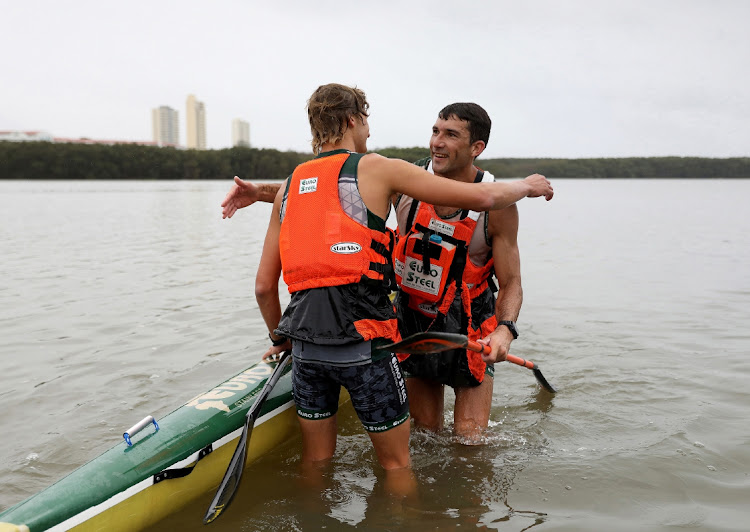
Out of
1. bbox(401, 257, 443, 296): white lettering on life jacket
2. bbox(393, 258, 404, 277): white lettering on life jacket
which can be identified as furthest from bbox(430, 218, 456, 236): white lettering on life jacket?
bbox(393, 258, 404, 277): white lettering on life jacket

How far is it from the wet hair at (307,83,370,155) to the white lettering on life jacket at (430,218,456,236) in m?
0.96

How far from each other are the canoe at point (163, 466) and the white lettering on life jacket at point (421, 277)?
1.15 metres

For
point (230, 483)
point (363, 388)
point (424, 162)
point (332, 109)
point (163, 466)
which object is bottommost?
point (230, 483)

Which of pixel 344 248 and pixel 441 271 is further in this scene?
pixel 441 271

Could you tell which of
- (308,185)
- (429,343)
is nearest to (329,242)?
(308,185)

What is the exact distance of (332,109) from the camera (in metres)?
3.34

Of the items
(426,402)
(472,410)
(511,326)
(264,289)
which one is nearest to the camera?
(264,289)

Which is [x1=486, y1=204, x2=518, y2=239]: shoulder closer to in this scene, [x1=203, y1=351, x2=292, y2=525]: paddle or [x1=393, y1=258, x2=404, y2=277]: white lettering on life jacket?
[x1=393, y1=258, x2=404, y2=277]: white lettering on life jacket

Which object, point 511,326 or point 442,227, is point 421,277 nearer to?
point 442,227

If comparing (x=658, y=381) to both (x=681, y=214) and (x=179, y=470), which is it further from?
(x=681, y=214)

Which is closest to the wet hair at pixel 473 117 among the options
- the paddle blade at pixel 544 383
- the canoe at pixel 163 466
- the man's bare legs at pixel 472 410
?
the man's bare legs at pixel 472 410

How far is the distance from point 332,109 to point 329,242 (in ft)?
2.34

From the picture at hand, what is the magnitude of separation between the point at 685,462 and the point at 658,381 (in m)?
2.01

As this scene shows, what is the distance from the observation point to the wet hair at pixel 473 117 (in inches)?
160
